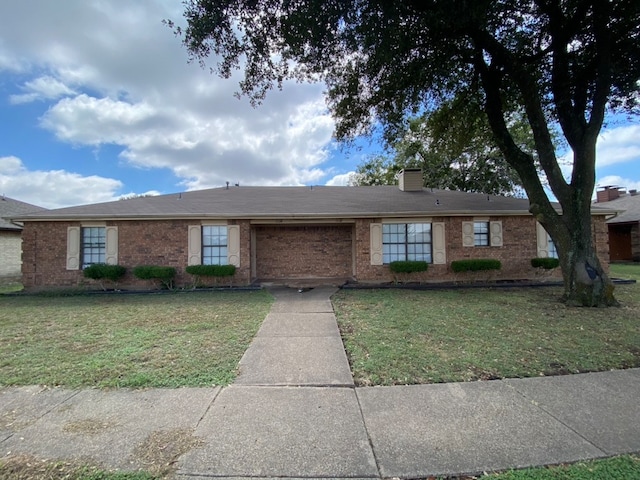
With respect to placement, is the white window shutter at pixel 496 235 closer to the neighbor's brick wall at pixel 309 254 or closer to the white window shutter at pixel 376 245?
the white window shutter at pixel 376 245

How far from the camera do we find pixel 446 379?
149 inches

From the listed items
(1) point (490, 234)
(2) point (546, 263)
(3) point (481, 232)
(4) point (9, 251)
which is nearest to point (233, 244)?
(3) point (481, 232)

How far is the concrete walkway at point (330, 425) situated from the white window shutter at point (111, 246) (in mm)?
8705

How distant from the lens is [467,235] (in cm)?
1187

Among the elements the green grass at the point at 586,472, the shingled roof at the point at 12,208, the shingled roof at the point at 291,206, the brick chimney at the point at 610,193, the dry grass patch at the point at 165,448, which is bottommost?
the green grass at the point at 586,472

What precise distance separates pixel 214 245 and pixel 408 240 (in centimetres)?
699

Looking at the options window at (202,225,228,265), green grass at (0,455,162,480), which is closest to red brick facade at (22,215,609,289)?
window at (202,225,228,265)

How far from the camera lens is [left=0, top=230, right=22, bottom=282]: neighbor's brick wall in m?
16.6

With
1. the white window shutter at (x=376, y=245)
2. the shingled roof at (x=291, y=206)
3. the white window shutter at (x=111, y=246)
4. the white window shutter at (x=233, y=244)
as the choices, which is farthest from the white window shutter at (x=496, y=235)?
the white window shutter at (x=111, y=246)

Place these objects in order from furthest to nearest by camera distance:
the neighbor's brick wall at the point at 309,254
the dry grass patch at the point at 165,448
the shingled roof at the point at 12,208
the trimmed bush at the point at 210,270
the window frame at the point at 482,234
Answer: the shingled roof at the point at 12,208 < the neighbor's brick wall at the point at 309,254 < the window frame at the point at 482,234 < the trimmed bush at the point at 210,270 < the dry grass patch at the point at 165,448

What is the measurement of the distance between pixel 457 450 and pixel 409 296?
23.1 feet

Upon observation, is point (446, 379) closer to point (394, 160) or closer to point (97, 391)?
point (97, 391)

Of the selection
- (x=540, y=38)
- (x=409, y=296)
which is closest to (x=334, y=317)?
(x=409, y=296)

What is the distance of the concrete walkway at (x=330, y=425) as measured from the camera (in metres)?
2.41
